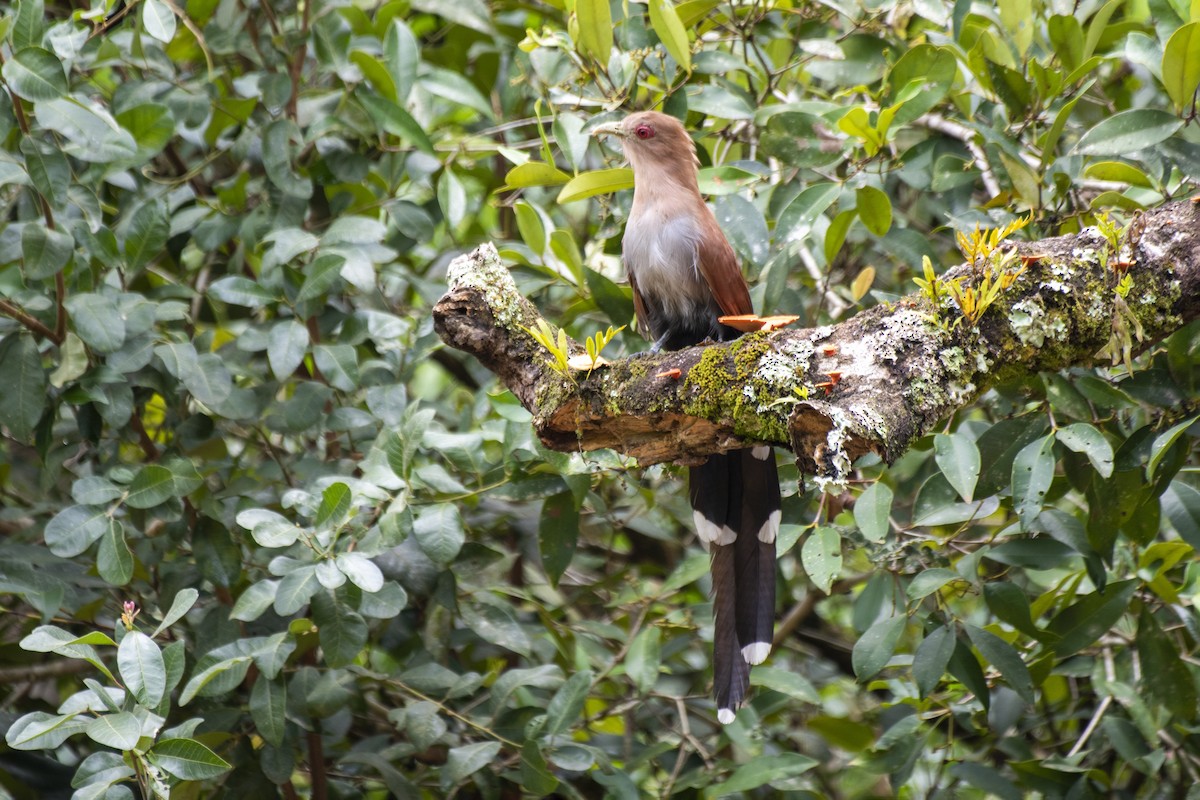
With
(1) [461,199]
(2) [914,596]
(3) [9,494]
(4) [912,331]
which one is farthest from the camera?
(3) [9,494]

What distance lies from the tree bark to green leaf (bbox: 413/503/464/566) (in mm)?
516

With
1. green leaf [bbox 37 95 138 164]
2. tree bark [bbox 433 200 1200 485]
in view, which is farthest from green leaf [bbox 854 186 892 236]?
green leaf [bbox 37 95 138 164]

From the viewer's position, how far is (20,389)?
2.72 meters

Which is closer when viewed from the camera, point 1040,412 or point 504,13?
point 1040,412

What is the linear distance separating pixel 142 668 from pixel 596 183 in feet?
5.26

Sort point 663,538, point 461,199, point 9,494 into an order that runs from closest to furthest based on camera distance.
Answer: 1. point 461,199
2. point 9,494
3. point 663,538

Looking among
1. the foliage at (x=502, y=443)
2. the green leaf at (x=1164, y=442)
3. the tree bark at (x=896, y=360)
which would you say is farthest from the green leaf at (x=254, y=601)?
the green leaf at (x=1164, y=442)

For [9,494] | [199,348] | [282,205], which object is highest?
[282,205]

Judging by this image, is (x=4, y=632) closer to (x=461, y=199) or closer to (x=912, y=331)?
(x=461, y=199)

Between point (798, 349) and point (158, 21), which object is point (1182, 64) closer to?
point (798, 349)

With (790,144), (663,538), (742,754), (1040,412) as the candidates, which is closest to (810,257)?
(790,144)

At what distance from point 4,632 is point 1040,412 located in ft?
9.96

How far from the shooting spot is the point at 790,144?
284 centimetres

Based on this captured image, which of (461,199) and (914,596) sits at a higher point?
(461,199)
